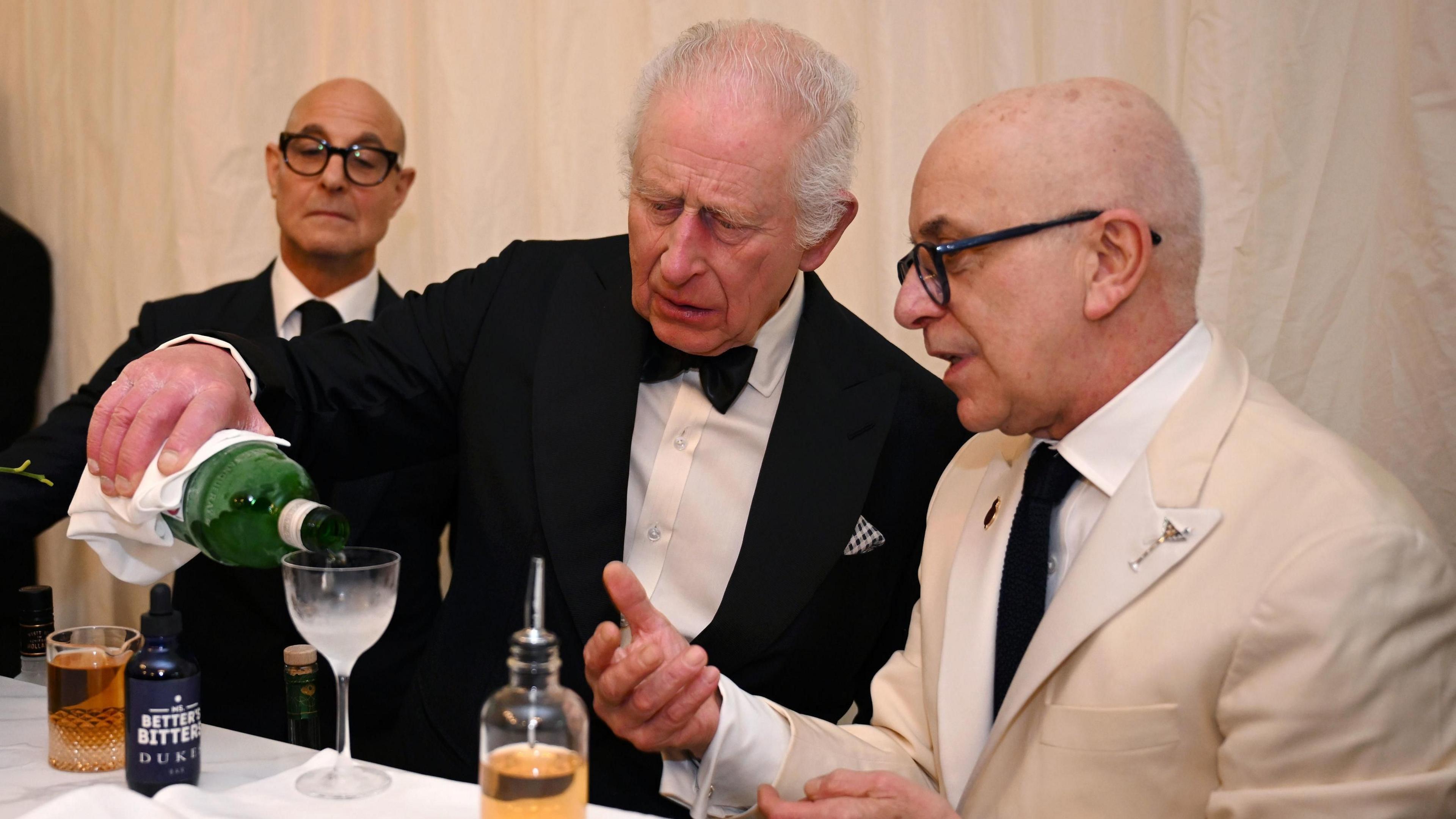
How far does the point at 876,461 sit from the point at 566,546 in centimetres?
55

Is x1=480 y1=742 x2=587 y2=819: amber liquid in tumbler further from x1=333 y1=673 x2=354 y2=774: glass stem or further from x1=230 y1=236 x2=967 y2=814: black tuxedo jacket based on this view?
x1=230 y1=236 x2=967 y2=814: black tuxedo jacket

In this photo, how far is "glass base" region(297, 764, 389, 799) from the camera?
138cm

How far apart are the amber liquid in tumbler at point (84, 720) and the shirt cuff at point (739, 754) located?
0.74 meters

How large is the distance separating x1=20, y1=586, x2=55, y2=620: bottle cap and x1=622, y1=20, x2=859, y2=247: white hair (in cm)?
114

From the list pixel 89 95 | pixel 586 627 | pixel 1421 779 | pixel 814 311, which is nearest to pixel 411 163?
pixel 89 95

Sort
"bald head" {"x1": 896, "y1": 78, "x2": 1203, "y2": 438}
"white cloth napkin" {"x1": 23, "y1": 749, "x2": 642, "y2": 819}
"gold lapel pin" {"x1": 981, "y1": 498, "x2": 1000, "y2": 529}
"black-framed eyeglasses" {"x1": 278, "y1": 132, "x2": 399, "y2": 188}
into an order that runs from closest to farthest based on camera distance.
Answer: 1. "white cloth napkin" {"x1": 23, "y1": 749, "x2": 642, "y2": 819}
2. "bald head" {"x1": 896, "y1": 78, "x2": 1203, "y2": 438}
3. "gold lapel pin" {"x1": 981, "y1": 498, "x2": 1000, "y2": 529}
4. "black-framed eyeglasses" {"x1": 278, "y1": 132, "x2": 399, "y2": 188}

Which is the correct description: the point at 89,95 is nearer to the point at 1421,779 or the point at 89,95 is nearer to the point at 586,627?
the point at 586,627

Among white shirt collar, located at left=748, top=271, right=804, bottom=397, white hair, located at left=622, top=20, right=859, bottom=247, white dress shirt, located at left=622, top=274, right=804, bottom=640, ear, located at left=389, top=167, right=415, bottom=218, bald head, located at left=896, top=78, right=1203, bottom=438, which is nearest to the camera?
bald head, located at left=896, top=78, right=1203, bottom=438

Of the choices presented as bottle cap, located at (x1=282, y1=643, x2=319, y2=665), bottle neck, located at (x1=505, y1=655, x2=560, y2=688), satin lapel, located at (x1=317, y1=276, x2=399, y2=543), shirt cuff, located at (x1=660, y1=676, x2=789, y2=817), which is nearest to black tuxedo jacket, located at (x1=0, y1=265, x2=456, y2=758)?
satin lapel, located at (x1=317, y1=276, x2=399, y2=543)

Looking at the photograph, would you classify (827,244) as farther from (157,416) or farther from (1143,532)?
(157,416)

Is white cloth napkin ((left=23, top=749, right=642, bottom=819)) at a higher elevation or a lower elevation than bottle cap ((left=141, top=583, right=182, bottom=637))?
lower

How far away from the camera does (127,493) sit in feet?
4.81

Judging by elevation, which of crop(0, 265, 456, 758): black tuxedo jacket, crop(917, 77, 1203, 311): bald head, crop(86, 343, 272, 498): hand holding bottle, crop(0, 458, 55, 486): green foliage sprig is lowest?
crop(0, 265, 456, 758): black tuxedo jacket

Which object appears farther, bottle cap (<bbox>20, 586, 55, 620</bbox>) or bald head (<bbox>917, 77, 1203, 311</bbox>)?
bottle cap (<bbox>20, 586, 55, 620</bbox>)
